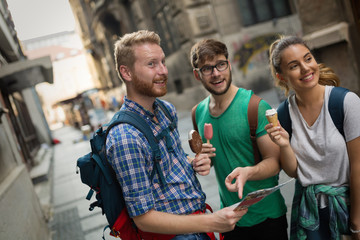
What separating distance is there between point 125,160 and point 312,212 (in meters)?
1.22

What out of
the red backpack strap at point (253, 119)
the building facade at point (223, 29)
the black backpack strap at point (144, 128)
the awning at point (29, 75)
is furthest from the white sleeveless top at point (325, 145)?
the building facade at point (223, 29)

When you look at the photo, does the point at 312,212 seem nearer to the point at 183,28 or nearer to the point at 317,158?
the point at 317,158

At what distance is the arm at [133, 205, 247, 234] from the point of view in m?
1.52

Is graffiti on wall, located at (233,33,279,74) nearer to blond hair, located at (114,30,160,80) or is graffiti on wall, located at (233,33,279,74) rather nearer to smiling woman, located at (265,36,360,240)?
smiling woman, located at (265,36,360,240)

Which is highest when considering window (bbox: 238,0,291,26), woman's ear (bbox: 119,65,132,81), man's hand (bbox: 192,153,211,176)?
window (bbox: 238,0,291,26)

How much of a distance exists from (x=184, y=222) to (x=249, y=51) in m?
11.7

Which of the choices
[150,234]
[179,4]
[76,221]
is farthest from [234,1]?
[150,234]

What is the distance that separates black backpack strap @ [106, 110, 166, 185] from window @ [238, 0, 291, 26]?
1176cm

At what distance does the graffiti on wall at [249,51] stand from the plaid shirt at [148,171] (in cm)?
1104

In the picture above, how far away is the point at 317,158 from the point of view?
6.07 feet

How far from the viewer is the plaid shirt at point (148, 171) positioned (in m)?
1.48

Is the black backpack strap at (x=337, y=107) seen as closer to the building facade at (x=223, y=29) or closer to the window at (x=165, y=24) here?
the building facade at (x=223, y=29)

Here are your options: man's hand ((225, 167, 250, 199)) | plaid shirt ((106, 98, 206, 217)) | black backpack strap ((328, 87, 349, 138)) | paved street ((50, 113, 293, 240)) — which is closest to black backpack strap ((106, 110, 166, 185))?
plaid shirt ((106, 98, 206, 217))

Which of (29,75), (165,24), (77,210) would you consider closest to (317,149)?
(77,210)
